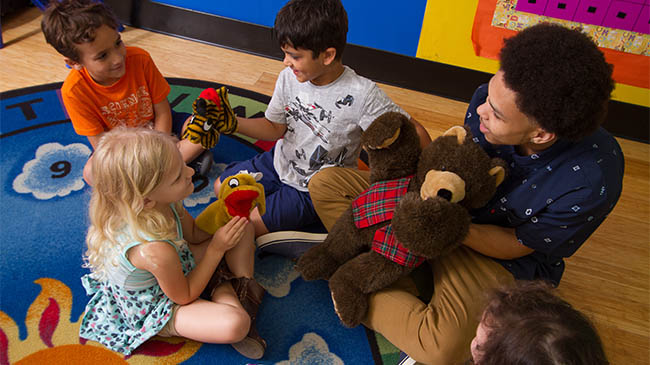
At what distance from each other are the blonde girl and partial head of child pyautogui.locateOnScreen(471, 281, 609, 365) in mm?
538

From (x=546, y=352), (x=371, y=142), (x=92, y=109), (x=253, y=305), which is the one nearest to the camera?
(x=546, y=352)

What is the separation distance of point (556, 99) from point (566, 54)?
74mm

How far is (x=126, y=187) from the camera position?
0.84 metres

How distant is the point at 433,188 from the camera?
32.6 inches

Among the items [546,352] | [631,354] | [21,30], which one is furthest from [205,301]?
[21,30]

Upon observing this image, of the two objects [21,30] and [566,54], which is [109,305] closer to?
[566,54]

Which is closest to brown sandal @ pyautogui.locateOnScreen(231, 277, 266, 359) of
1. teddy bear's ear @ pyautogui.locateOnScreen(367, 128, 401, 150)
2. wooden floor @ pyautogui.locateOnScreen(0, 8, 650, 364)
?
teddy bear's ear @ pyautogui.locateOnScreen(367, 128, 401, 150)

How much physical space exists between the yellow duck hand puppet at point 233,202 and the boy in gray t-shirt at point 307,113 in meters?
0.15

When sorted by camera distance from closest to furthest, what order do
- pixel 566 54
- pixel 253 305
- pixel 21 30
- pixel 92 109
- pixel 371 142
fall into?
pixel 566 54
pixel 371 142
pixel 253 305
pixel 92 109
pixel 21 30

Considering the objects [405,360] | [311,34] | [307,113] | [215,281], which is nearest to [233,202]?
[215,281]

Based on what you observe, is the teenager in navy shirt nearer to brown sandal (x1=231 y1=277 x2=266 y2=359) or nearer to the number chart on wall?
brown sandal (x1=231 y1=277 x2=266 y2=359)

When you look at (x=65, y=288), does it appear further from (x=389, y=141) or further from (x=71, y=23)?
(x=389, y=141)

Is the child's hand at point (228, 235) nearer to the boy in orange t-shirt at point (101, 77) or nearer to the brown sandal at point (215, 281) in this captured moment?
the brown sandal at point (215, 281)

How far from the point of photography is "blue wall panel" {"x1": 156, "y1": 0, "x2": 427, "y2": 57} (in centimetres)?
179
